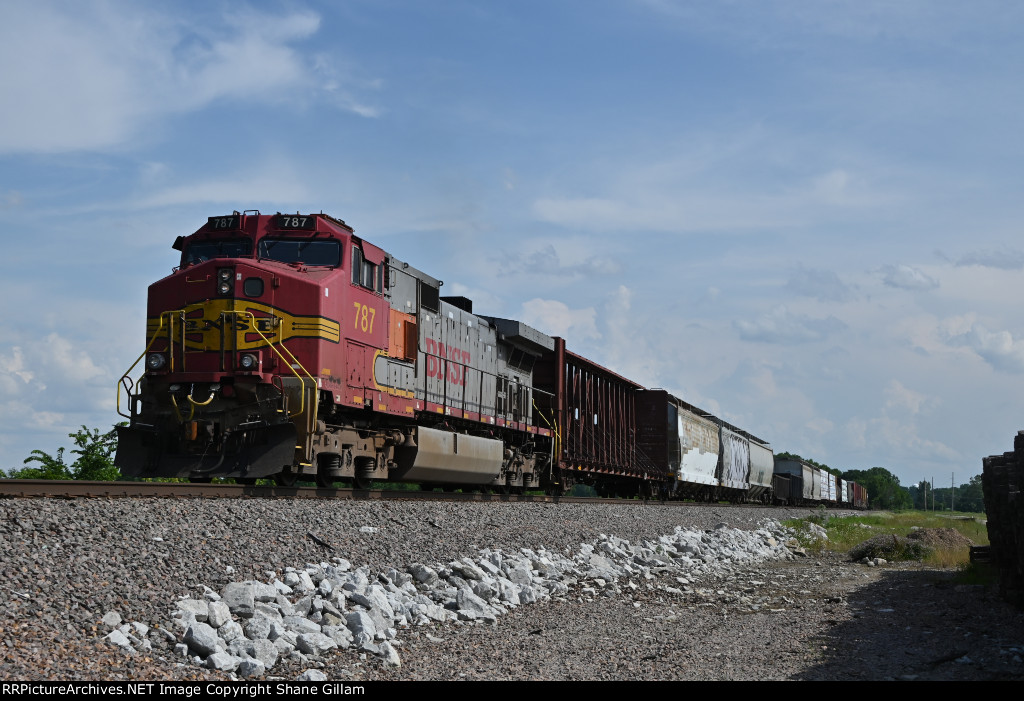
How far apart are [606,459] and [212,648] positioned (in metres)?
21.8

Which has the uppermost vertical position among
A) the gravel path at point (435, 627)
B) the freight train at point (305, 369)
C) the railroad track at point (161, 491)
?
the freight train at point (305, 369)

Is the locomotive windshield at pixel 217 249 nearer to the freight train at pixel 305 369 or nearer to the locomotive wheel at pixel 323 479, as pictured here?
the freight train at pixel 305 369

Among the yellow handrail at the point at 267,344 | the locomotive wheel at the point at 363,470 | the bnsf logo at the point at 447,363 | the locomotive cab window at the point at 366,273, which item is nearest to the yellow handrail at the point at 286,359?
the yellow handrail at the point at 267,344

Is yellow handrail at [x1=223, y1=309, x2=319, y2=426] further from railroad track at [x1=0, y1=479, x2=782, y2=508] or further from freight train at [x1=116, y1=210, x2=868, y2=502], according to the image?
railroad track at [x1=0, y1=479, x2=782, y2=508]

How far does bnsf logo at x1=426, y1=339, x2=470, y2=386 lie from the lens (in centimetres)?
1702

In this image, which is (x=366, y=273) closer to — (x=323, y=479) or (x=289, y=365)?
(x=289, y=365)

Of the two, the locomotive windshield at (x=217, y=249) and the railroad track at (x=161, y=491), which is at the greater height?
the locomotive windshield at (x=217, y=249)

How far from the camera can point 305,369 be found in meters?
12.9

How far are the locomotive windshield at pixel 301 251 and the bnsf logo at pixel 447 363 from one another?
345 centimetres

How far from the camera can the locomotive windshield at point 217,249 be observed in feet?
45.9

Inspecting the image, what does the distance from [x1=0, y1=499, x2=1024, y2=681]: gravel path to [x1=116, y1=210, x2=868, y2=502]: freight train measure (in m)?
2.24

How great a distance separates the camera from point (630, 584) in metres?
11.9

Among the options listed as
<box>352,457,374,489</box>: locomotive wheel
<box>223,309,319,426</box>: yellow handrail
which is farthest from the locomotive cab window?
<box>352,457,374,489</box>: locomotive wheel

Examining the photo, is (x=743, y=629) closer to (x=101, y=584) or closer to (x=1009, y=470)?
(x=1009, y=470)
